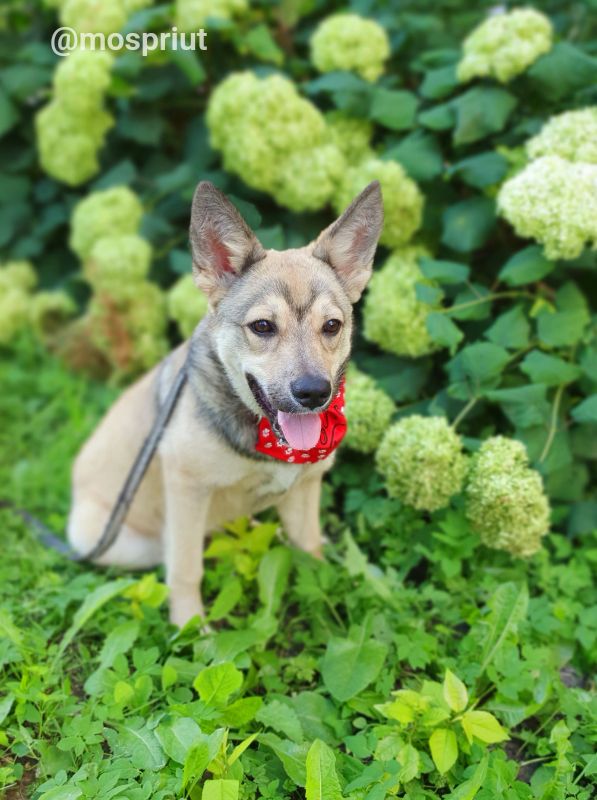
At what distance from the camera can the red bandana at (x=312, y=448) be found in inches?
107

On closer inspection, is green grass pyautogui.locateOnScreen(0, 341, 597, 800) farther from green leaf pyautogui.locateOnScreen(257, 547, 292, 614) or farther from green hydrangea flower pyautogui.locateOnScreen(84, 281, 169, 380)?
green hydrangea flower pyautogui.locateOnScreen(84, 281, 169, 380)

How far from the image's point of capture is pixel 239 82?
4344 mm

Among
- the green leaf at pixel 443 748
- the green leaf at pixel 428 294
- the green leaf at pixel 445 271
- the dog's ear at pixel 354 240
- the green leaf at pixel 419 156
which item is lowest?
the green leaf at pixel 443 748

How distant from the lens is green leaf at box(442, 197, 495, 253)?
3869mm

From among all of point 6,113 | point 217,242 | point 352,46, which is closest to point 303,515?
point 217,242

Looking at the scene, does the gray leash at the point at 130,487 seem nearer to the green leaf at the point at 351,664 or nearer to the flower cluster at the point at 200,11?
the green leaf at the point at 351,664

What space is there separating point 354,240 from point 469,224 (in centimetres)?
138

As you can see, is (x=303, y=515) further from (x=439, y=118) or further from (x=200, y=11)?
(x=200, y=11)

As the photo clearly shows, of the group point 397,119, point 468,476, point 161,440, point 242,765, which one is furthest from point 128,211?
point 242,765

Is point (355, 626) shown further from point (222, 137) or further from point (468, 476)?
point (222, 137)

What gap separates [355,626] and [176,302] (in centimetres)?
232

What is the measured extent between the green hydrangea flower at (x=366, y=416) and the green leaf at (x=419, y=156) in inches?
49.0

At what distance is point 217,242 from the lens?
2684 mm

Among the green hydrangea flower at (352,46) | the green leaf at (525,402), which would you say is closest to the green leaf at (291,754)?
the green leaf at (525,402)
